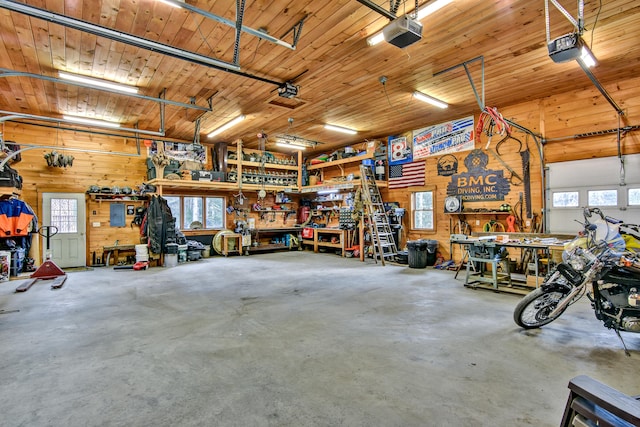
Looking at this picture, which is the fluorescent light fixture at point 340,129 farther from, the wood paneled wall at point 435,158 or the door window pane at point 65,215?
the door window pane at point 65,215

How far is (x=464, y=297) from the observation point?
5.16 m

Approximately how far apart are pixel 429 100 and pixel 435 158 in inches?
91.3

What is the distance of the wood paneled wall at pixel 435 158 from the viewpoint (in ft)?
19.9

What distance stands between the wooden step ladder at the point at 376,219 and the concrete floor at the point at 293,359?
326 cm

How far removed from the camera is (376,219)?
358 inches

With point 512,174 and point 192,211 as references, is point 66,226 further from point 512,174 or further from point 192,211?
point 512,174

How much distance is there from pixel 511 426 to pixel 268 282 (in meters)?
4.90

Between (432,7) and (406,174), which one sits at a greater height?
(432,7)

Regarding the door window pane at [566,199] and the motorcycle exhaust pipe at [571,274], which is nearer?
the motorcycle exhaust pipe at [571,274]

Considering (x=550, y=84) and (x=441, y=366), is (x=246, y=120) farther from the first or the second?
(x=441, y=366)

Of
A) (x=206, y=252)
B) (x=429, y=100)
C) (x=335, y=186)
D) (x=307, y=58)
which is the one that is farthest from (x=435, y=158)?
(x=206, y=252)

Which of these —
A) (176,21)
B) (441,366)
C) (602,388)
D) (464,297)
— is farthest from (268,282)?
(602,388)

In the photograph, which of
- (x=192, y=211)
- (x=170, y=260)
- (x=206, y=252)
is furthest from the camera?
(x=192, y=211)

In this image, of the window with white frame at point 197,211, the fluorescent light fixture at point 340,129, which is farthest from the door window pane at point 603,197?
the window with white frame at point 197,211
